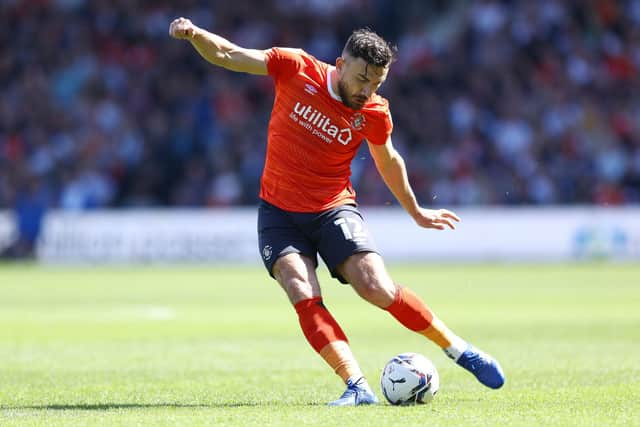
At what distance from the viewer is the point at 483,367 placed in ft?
27.0

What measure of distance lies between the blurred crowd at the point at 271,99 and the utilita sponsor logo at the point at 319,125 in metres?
20.0

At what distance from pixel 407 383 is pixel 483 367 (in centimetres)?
77

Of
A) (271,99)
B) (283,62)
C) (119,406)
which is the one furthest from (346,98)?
(271,99)

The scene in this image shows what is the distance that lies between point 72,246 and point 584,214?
12183 mm

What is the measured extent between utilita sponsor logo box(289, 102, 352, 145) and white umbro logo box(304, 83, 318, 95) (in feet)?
0.33

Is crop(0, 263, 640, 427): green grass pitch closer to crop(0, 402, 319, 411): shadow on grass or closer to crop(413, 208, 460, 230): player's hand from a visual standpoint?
crop(0, 402, 319, 411): shadow on grass

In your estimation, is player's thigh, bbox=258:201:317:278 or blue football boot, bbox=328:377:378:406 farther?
player's thigh, bbox=258:201:317:278

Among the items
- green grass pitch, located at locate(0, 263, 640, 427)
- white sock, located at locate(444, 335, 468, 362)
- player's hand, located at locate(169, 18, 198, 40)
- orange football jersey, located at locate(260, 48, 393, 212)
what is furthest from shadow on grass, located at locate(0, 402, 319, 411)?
player's hand, located at locate(169, 18, 198, 40)

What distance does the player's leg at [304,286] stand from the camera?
7.76 metres

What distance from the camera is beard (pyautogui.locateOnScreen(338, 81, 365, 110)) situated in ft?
26.0

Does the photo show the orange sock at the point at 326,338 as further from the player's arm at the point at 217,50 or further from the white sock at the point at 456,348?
the player's arm at the point at 217,50

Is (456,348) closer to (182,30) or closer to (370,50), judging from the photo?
(370,50)

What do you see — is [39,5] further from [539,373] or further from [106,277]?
[539,373]

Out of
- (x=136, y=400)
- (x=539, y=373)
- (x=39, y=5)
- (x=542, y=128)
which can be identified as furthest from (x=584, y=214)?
(x=136, y=400)
